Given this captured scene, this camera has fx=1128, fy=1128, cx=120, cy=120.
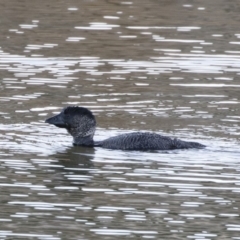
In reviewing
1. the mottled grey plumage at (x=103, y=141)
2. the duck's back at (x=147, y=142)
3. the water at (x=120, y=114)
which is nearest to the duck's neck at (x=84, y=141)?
the mottled grey plumage at (x=103, y=141)

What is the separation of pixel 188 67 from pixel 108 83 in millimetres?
2135

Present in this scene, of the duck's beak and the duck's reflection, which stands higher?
the duck's beak

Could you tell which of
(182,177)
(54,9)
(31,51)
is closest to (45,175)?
(182,177)

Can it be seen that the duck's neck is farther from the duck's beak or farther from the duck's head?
the duck's beak

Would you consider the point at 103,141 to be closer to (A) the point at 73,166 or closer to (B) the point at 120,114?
(A) the point at 73,166

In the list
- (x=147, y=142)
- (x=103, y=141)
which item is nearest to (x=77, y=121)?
(x=103, y=141)

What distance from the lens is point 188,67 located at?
21.9 m

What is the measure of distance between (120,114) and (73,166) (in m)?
3.25

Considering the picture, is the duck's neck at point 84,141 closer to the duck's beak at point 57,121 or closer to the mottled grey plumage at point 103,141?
the mottled grey plumage at point 103,141

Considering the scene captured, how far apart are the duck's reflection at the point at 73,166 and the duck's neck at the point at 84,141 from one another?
85 millimetres

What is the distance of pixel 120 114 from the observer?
705 inches

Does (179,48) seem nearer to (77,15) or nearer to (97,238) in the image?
(77,15)

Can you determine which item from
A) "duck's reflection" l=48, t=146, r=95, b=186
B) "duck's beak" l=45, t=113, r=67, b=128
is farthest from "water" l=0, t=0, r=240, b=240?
"duck's beak" l=45, t=113, r=67, b=128

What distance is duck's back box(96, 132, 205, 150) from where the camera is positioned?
15.3 metres
